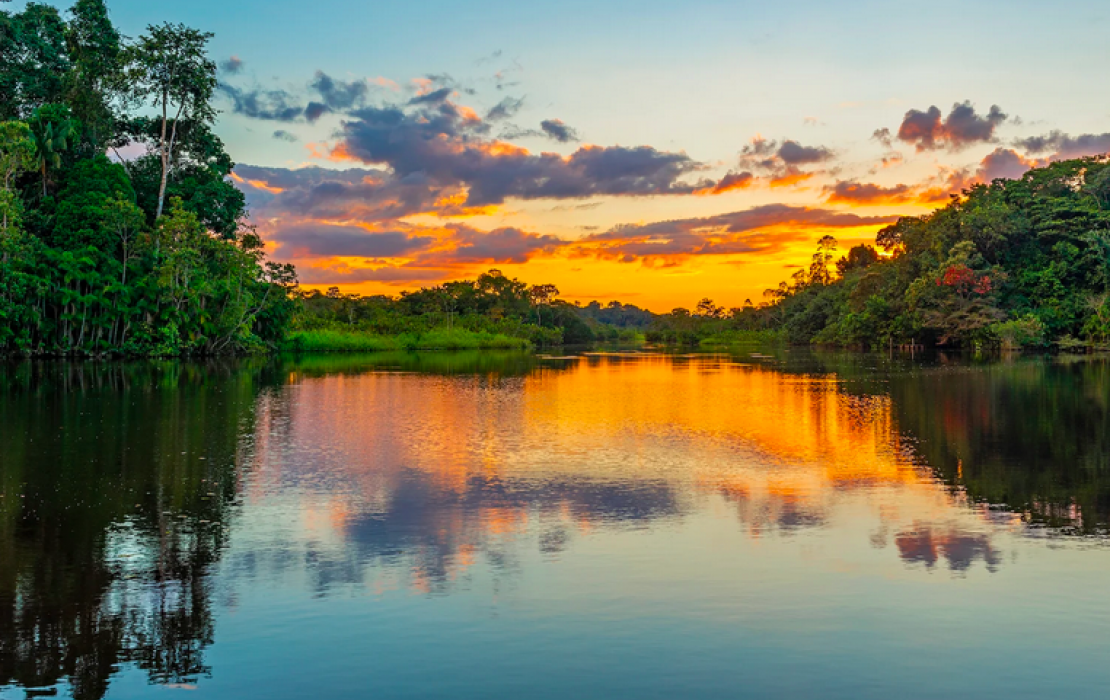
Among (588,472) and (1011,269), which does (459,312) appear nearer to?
(1011,269)

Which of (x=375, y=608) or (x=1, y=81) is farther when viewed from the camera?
(x=1, y=81)

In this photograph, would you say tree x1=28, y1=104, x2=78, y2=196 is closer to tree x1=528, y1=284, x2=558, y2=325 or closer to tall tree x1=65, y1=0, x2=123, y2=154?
tall tree x1=65, y1=0, x2=123, y2=154

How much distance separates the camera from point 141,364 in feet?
132

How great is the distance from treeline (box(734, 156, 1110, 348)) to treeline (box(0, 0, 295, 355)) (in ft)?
161

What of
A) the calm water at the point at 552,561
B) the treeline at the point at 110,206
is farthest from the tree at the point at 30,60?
the calm water at the point at 552,561

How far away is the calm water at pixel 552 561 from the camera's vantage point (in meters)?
5.80

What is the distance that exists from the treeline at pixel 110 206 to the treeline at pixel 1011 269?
49010mm

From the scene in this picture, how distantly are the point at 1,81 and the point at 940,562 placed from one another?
167 feet

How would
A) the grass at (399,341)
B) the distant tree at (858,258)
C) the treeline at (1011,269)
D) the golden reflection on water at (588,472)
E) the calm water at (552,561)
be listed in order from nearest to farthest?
the calm water at (552,561) < the golden reflection on water at (588,472) < the treeline at (1011,269) < the grass at (399,341) < the distant tree at (858,258)

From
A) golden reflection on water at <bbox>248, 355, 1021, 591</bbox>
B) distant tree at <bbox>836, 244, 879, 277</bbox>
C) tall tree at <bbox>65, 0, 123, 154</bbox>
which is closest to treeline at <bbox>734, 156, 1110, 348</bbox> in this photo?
distant tree at <bbox>836, 244, 879, 277</bbox>

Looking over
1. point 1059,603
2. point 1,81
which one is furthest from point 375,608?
point 1,81

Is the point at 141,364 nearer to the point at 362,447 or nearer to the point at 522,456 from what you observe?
the point at 362,447

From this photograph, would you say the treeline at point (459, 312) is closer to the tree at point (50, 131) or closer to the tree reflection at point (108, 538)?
the tree at point (50, 131)

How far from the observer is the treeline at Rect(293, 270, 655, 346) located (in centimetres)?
7862
